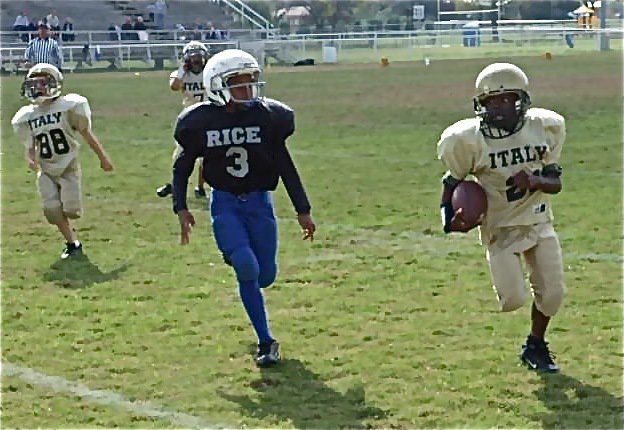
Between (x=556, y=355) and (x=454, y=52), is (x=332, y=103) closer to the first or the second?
(x=556, y=355)

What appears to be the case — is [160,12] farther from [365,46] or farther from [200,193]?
[200,193]

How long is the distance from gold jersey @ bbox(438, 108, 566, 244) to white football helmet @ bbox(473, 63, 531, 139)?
0.05 m

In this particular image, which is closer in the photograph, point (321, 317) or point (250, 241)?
point (250, 241)

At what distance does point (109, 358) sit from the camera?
5914 millimetres

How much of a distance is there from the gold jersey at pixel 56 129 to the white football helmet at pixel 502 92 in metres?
4.00

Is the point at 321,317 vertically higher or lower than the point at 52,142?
lower

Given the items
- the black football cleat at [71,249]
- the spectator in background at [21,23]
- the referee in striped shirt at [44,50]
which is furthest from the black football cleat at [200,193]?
the spectator in background at [21,23]

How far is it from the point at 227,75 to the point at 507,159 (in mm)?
1438

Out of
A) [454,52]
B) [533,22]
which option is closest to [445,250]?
[454,52]

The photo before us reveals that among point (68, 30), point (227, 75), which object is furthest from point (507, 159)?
point (68, 30)

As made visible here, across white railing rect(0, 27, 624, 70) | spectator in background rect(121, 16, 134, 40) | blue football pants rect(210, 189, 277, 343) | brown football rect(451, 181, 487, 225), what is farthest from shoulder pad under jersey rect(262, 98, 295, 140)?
spectator in background rect(121, 16, 134, 40)

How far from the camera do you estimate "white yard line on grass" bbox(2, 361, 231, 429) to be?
4.93 m

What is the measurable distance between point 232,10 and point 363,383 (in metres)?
43.2

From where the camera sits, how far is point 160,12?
143 ft
